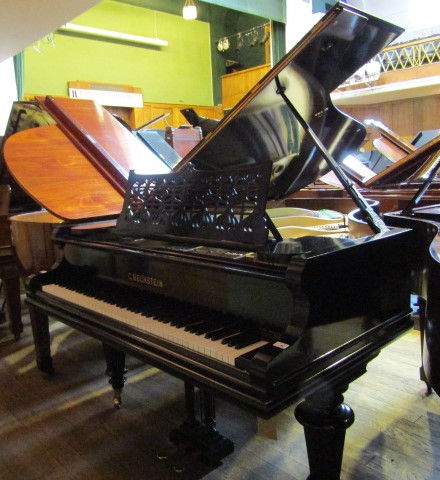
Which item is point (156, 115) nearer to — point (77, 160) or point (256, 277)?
point (77, 160)

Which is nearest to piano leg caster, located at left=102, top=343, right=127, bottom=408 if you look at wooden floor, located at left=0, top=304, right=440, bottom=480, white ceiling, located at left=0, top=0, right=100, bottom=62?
wooden floor, located at left=0, top=304, right=440, bottom=480

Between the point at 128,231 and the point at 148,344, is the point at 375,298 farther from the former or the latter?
the point at 128,231

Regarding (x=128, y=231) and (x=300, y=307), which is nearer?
(x=300, y=307)

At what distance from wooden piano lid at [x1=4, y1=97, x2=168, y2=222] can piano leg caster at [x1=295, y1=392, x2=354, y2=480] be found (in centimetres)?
157

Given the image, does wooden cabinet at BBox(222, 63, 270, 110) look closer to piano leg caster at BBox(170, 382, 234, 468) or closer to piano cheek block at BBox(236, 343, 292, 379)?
piano leg caster at BBox(170, 382, 234, 468)

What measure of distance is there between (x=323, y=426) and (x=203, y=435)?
663mm

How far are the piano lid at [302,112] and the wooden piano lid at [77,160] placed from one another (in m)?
0.70

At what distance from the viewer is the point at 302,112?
6.59 feet

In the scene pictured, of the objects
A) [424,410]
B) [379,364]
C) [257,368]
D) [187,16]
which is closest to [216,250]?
[257,368]

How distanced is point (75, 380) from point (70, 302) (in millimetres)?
951

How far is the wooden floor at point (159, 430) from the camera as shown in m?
1.90

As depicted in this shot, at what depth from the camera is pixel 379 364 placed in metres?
2.83

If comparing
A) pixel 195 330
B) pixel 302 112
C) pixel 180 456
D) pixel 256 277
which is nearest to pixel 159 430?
pixel 180 456

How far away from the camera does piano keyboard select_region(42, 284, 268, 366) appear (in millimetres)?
1332
